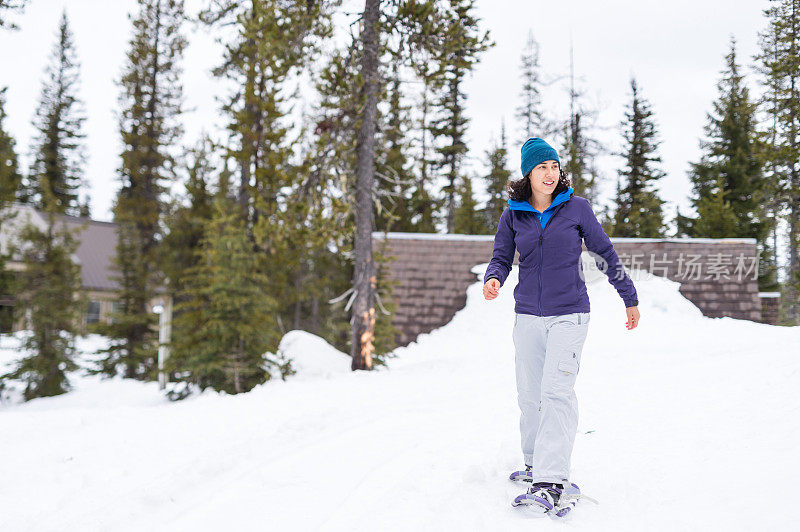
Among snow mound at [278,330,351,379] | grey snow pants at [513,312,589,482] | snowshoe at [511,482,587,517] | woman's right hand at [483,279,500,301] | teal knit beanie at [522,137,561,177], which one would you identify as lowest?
snow mound at [278,330,351,379]

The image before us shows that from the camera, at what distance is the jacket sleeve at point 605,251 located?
3.06 m

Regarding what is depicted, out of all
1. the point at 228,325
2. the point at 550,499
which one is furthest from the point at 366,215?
the point at 550,499

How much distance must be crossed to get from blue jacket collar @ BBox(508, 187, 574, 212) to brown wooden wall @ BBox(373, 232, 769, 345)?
11368 mm

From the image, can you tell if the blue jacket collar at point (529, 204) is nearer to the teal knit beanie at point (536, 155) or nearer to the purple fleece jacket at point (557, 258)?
the purple fleece jacket at point (557, 258)

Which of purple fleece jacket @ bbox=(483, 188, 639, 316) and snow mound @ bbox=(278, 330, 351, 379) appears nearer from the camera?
purple fleece jacket @ bbox=(483, 188, 639, 316)

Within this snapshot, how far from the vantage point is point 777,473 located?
2883 millimetres

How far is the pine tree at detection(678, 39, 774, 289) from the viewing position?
2119cm

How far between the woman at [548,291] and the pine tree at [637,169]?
20.1 m

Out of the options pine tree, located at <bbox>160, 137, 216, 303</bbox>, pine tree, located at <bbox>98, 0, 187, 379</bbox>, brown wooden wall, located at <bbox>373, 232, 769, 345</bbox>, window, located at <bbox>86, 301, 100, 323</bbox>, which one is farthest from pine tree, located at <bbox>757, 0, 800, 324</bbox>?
window, located at <bbox>86, 301, 100, 323</bbox>

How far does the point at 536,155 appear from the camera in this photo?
3.14 meters

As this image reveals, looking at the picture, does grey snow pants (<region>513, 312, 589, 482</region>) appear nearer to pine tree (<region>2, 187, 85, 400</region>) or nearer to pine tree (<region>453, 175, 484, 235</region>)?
pine tree (<region>2, 187, 85, 400</region>)

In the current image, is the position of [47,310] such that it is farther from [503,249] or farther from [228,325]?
[503,249]

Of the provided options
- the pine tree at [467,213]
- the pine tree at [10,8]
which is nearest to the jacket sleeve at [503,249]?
the pine tree at [10,8]

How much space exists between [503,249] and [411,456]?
67.6 inches
